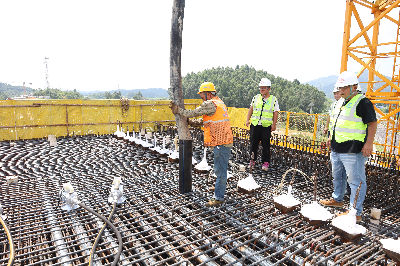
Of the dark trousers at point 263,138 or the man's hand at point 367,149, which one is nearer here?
the man's hand at point 367,149

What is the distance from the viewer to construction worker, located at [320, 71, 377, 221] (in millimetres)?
3258

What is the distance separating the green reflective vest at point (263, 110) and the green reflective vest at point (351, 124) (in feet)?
7.36

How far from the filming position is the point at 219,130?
3.78 m

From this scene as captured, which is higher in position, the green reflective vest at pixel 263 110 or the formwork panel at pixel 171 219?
the green reflective vest at pixel 263 110

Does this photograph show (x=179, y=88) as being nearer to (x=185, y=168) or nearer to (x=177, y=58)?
(x=177, y=58)

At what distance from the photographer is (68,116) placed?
39.4 ft

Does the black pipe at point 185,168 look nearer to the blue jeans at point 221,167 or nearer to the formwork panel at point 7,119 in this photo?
the blue jeans at point 221,167

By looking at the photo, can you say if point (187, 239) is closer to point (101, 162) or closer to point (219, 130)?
point (219, 130)

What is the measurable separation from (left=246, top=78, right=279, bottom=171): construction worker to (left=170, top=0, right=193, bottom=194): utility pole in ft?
7.21

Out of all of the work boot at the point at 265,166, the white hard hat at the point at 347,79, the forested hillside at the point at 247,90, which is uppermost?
the forested hillside at the point at 247,90

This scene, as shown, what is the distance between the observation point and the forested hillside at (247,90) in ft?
252

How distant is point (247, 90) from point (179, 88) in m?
75.6

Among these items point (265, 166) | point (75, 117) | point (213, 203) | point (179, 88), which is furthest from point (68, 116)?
point (213, 203)

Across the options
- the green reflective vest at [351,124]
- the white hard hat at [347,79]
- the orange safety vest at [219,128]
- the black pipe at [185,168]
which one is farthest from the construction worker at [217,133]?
the white hard hat at [347,79]
